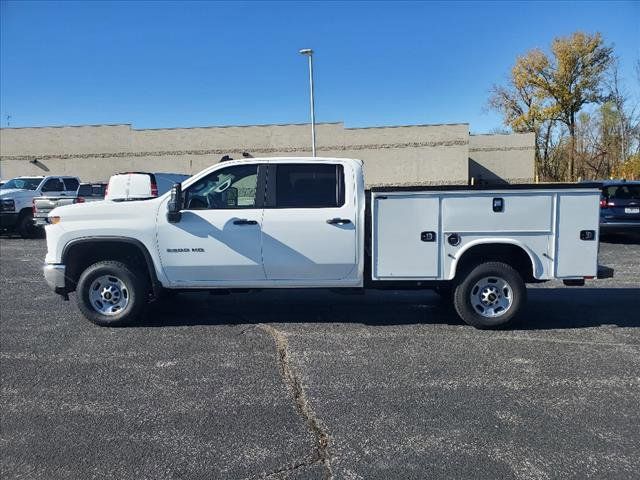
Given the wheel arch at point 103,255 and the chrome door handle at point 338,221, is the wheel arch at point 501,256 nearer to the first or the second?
the chrome door handle at point 338,221

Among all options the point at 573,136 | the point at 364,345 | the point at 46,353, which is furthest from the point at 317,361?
the point at 573,136

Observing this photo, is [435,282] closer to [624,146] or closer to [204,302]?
[204,302]

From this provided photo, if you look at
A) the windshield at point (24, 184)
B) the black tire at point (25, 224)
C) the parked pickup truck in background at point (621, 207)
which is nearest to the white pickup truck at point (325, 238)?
the parked pickup truck in background at point (621, 207)

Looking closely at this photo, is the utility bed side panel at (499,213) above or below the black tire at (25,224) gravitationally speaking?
above

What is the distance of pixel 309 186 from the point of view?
20.3 feet

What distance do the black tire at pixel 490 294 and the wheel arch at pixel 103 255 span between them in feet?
11.8

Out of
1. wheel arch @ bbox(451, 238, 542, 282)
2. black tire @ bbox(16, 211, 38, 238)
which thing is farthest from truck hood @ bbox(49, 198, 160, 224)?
black tire @ bbox(16, 211, 38, 238)

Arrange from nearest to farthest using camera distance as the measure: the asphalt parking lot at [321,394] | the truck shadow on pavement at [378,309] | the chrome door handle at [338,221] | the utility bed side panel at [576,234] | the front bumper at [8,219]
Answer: the asphalt parking lot at [321,394] → the utility bed side panel at [576,234] → the chrome door handle at [338,221] → the truck shadow on pavement at [378,309] → the front bumper at [8,219]

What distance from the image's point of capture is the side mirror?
6008mm

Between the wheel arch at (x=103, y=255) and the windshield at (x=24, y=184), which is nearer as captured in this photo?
the wheel arch at (x=103, y=255)

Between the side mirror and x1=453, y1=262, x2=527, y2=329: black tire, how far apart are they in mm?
3351

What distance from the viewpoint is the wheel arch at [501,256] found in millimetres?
5922

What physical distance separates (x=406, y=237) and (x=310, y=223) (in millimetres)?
1105

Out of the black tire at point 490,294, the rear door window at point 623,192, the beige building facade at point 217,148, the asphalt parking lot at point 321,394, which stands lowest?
the asphalt parking lot at point 321,394
